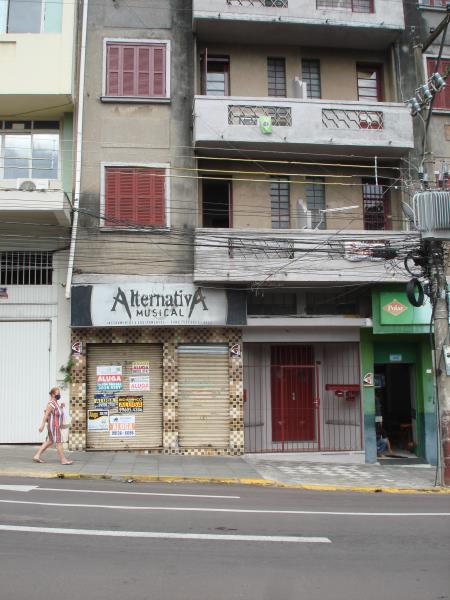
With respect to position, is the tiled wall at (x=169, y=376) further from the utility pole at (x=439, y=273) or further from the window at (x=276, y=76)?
the window at (x=276, y=76)

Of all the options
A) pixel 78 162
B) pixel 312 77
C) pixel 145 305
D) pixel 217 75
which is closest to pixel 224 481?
pixel 145 305

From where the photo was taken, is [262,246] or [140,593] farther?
[262,246]

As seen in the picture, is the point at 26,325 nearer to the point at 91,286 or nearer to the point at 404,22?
the point at 91,286

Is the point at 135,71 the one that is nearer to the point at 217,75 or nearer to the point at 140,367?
the point at 217,75

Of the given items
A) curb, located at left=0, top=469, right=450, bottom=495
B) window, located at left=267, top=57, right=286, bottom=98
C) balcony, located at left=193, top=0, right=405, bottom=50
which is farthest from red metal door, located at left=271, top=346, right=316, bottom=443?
balcony, located at left=193, top=0, right=405, bottom=50

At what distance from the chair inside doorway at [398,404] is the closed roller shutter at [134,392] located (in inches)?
253

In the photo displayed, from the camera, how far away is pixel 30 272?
16641 millimetres

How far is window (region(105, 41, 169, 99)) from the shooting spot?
16906mm

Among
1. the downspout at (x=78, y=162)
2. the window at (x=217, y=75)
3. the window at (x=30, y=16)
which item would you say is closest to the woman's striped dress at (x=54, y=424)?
Answer: the downspout at (x=78, y=162)

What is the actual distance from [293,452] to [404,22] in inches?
486

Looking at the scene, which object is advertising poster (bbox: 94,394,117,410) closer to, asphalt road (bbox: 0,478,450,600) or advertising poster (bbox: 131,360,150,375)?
advertising poster (bbox: 131,360,150,375)

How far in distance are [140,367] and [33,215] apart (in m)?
4.69

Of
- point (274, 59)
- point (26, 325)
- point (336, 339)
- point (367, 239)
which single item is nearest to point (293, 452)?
point (336, 339)

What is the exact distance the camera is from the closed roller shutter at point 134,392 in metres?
16.2
